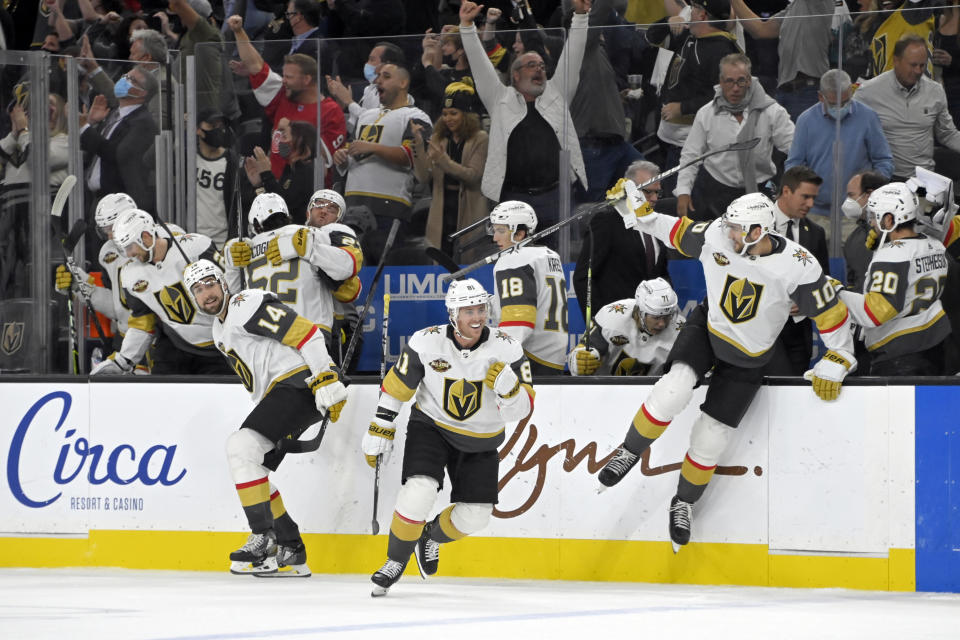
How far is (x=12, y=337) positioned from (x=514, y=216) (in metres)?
2.87

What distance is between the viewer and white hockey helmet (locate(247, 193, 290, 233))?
310 inches

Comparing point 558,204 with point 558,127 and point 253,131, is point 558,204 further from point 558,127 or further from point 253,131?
point 253,131

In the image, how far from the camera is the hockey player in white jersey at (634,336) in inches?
288

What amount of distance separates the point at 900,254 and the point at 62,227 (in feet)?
15.3

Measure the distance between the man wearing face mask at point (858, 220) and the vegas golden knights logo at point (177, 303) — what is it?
138 inches

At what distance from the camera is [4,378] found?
24.8 ft

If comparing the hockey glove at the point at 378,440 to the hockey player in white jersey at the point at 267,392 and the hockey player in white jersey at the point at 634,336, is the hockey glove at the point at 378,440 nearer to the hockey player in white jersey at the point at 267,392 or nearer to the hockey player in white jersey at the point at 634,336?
the hockey player in white jersey at the point at 267,392

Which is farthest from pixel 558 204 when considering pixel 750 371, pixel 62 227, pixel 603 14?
pixel 62 227

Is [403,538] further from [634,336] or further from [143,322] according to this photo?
[143,322]

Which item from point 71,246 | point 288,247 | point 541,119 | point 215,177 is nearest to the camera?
point 288,247

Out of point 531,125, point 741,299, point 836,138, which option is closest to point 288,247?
point 531,125

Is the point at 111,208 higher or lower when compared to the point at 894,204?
lower

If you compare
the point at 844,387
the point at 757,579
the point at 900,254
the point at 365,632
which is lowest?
the point at 757,579

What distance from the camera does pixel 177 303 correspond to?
8.06 metres
